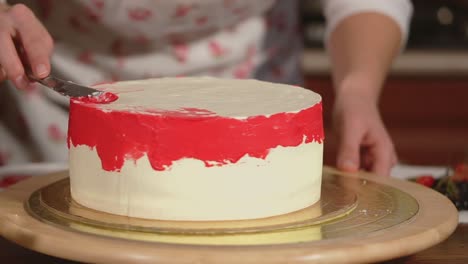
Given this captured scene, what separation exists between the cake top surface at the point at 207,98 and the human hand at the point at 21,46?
99 millimetres

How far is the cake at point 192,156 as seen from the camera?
1.07 metres

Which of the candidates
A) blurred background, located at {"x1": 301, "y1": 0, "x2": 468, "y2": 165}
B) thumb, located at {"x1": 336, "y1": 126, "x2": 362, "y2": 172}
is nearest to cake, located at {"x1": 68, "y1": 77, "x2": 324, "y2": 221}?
thumb, located at {"x1": 336, "y1": 126, "x2": 362, "y2": 172}

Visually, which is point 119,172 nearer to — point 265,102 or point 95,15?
point 265,102

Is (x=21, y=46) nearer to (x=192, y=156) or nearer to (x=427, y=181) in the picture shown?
(x=192, y=156)

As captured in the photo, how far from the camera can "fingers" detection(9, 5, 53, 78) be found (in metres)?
1.17

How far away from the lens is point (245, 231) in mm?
1031

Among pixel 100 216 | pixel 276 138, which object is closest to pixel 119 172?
pixel 100 216

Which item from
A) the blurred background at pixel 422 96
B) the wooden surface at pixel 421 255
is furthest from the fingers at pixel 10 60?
the blurred background at pixel 422 96

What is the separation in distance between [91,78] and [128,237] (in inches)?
31.8

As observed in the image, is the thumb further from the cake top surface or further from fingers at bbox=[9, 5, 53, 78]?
fingers at bbox=[9, 5, 53, 78]

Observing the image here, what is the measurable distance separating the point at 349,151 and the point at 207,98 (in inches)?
12.4

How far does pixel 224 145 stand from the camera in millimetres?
1077

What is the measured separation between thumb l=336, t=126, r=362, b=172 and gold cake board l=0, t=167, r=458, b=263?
13cm

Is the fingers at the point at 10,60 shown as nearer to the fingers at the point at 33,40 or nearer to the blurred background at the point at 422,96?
the fingers at the point at 33,40
